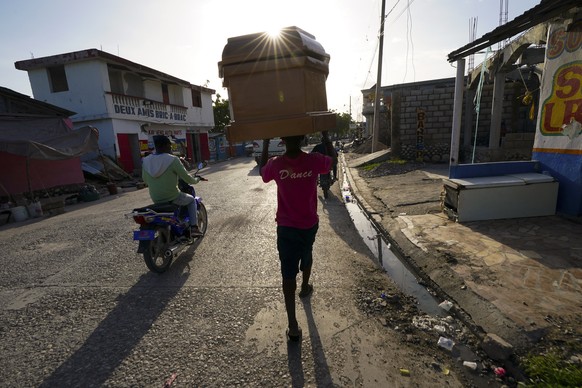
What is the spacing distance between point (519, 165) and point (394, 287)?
4.02m

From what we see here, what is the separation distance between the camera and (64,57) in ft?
52.7

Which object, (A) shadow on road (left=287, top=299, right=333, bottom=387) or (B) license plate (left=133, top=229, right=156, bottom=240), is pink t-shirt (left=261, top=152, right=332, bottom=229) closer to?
(A) shadow on road (left=287, top=299, right=333, bottom=387)

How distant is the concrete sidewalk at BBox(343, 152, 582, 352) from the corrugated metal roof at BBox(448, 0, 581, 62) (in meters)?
2.90

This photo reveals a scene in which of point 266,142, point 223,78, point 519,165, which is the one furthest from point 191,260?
point 519,165

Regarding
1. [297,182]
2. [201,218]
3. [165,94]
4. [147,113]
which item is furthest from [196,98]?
[297,182]

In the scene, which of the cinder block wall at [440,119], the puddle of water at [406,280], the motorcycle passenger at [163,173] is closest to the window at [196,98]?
the cinder block wall at [440,119]

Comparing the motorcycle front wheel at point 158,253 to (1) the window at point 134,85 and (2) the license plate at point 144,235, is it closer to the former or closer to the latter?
(2) the license plate at point 144,235

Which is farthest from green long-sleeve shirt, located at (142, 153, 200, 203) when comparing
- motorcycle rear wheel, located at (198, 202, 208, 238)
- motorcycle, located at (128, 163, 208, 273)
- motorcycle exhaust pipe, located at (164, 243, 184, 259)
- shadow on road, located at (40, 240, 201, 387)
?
shadow on road, located at (40, 240, 201, 387)

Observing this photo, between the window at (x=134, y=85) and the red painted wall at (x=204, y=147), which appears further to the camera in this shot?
the red painted wall at (x=204, y=147)

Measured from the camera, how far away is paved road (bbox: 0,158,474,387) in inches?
94.0

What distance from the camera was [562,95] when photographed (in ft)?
16.7

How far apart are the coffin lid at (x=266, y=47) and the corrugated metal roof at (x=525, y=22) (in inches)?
123

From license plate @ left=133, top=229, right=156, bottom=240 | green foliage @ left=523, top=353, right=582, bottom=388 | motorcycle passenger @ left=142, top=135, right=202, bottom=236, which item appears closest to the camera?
green foliage @ left=523, top=353, right=582, bottom=388

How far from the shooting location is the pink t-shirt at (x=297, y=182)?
2.63m
